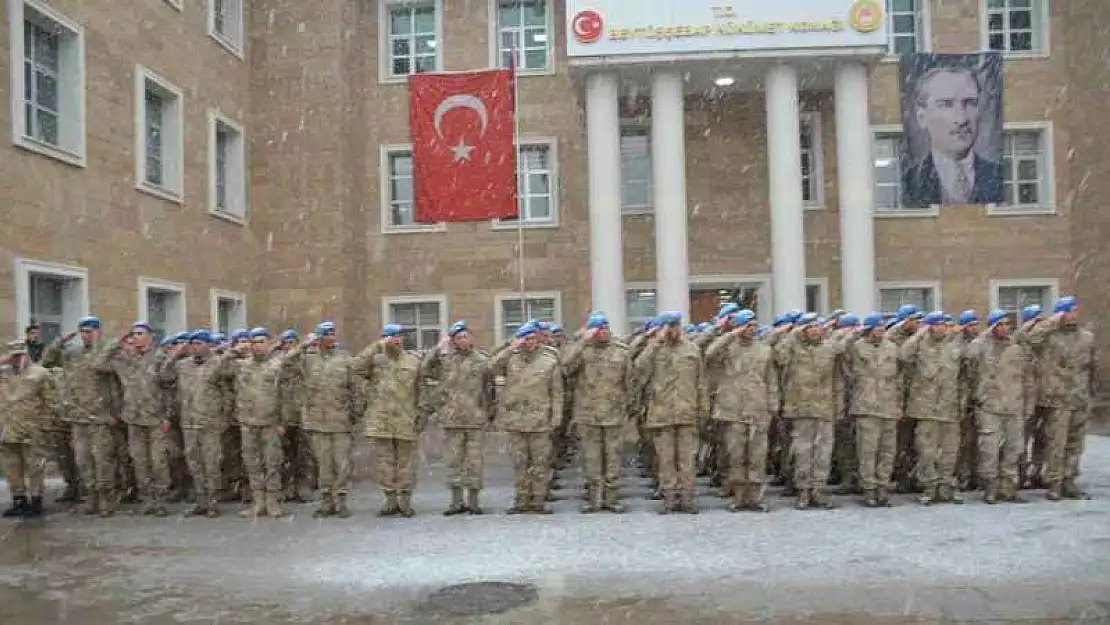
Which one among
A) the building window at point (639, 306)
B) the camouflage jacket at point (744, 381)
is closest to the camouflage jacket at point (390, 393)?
the camouflage jacket at point (744, 381)

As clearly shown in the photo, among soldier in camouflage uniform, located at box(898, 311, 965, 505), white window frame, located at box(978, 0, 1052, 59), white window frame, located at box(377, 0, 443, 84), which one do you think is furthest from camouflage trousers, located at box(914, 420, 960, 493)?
white window frame, located at box(377, 0, 443, 84)

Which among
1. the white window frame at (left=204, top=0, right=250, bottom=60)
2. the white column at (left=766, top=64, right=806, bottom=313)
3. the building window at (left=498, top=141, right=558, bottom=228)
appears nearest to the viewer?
the white column at (left=766, top=64, right=806, bottom=313)

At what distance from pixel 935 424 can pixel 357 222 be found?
47.1 ft

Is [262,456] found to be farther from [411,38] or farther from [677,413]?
[411,38]

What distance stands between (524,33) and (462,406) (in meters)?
14.1

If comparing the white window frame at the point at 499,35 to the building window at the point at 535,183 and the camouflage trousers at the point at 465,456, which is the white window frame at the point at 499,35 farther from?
the camouflage trousers at the point at 465,456

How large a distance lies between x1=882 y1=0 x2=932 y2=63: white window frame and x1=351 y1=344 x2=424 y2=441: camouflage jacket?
14.9m

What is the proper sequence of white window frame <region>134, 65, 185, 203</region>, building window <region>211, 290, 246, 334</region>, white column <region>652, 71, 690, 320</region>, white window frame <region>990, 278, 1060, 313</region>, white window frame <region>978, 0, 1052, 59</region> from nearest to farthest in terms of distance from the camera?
white window frame <region>134, 65, 185, 203</region> → white column <region>652, 71, 690, 320</region> → building window <region>211, 290, 246, 334</region> → white window frame <region>990, 278, 1060, 313</region> → white window frame <region>978, 0, 1052, 59</region>

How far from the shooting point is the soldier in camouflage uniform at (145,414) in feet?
33.4

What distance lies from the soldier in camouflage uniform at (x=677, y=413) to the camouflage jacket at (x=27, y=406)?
5990 millimetres

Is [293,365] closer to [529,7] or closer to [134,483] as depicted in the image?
[134,483]

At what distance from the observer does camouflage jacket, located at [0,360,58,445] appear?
1002 centimetres

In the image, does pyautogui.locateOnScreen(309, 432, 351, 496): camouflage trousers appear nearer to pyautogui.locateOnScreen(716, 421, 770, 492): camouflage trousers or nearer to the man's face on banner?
pyautogui.locateOnScreen(716, 421, 770, 492): camouflage trousers

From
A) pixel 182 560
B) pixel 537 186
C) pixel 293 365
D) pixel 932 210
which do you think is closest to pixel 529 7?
pixel 537 186
